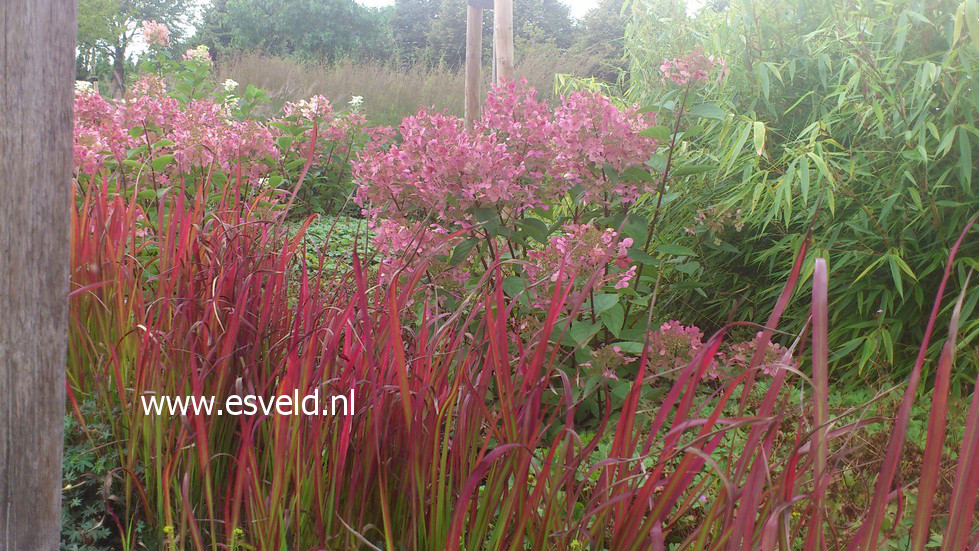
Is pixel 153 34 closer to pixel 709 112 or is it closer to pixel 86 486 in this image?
pixel 709 112

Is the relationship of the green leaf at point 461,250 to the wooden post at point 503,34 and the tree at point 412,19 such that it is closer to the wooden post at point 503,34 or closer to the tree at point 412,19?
the wooden post at point 503,34

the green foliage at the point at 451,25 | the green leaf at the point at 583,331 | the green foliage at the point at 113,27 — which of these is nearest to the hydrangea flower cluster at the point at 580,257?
the green leaf at the point at 583,331

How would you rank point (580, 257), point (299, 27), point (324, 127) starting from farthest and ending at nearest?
point (299, 27) < point (324, 127) < point (580, 257)

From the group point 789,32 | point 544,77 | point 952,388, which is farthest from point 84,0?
point 952,388

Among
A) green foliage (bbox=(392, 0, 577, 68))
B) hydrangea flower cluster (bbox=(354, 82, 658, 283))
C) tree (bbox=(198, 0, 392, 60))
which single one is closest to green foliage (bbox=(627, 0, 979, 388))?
hydrangea flower cluster (bbox=(354, 82, 658, 283))

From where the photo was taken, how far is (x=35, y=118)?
1120 mm

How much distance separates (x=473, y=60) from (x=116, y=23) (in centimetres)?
2144

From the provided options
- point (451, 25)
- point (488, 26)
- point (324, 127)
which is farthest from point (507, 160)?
point (488, 26)

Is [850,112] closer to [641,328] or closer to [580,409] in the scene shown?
[641,328]

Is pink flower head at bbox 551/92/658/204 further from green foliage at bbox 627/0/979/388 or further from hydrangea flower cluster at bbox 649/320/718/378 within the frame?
hydrangea flower cluster at bbox 649/320/718/378

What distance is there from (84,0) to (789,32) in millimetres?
20750

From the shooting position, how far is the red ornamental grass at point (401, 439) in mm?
960

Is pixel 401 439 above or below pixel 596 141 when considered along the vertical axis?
below

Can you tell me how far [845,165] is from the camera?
3.29 m
